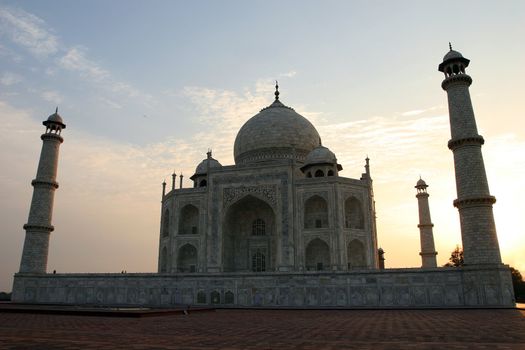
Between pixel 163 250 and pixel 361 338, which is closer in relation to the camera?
pixel 361 338

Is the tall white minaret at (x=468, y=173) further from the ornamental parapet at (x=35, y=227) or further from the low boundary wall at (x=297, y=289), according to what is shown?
Result: the ornamental parapet at (x=35, y=227)

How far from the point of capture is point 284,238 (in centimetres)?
2444

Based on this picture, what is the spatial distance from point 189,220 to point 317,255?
29.0ft

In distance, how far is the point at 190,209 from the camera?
28172 millimetres

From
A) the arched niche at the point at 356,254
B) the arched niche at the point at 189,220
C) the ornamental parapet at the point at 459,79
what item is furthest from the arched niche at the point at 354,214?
the arched niche at the point at 189,220

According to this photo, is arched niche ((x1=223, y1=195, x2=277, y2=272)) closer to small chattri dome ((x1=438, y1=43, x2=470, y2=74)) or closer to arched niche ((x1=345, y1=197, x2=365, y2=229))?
arched niche ((x1=345, y1=197, x2=365, y2=229))

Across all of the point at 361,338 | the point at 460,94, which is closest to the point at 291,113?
the point at 460,94

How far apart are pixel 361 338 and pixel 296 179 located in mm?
19820

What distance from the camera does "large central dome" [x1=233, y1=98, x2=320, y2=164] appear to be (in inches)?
1212

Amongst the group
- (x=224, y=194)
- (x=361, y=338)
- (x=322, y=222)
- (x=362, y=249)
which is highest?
(x=224, y=194)

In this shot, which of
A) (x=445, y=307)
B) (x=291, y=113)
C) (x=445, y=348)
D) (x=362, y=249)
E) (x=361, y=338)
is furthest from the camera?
(x=291, y=113)

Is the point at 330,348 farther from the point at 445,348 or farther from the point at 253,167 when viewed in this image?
the point at 253,167

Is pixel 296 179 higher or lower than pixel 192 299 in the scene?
higher

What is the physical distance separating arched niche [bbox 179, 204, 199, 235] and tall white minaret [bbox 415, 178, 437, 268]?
52.1 feet
